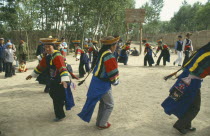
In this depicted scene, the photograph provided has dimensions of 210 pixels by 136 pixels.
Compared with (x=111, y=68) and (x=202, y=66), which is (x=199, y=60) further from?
(x=111, y=68)

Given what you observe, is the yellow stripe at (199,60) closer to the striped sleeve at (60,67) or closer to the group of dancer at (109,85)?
the group of dancer at (109,85)

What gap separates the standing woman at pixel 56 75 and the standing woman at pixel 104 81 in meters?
0.67

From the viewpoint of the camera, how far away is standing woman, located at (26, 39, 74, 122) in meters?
4.09

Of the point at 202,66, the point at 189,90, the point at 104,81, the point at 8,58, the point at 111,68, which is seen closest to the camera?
the point at 202,66

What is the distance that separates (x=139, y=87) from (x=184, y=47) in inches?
227

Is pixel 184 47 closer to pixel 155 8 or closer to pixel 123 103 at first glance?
pixel 123 103

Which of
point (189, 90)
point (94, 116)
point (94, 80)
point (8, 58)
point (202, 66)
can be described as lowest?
point (94, 116)

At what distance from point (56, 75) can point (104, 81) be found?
1134mm

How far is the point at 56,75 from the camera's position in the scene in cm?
426

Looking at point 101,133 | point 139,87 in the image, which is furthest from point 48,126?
point 139,87

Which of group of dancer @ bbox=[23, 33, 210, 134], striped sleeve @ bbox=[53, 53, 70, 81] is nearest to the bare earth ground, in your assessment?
group of dancer @ bbox=[23, 33, 210, 134]

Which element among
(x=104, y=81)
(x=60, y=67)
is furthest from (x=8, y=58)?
(x=104, y=81)

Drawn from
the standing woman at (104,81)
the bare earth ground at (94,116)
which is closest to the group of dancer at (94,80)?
the standing woman at (104,81)

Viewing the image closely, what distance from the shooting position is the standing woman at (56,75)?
409cm
